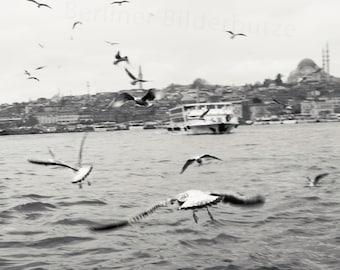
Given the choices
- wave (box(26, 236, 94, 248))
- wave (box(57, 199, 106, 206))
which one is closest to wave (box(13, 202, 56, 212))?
wave (box(57, 199, 106, 206))

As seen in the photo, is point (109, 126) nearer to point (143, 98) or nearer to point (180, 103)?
point (180, 103)

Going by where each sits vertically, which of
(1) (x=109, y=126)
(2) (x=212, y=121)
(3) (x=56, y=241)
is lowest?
(1) (x=109, y=126)

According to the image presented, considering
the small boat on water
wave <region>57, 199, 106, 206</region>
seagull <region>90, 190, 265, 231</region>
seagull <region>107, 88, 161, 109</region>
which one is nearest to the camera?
seagull <region>90, 190, 265, 231</region>

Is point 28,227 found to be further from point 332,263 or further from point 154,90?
point 332,263

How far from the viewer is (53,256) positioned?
6.50m

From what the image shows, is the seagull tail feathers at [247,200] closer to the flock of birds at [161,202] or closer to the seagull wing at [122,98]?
the flock of birds at [161,202]

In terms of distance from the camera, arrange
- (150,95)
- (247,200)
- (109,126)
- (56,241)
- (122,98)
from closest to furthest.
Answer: (247,200) → (56,241) → (122,98) → (150,95) → (109,126)

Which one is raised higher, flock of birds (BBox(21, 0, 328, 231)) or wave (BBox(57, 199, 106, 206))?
flock of birds (BBox(21, 0, 328, 231))

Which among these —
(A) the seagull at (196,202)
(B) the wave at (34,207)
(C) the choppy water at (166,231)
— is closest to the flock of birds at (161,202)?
(A) the seagull at (196,202)

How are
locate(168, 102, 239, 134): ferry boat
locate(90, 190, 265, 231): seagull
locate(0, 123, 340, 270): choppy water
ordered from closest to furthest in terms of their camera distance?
locate(90, 190, 265, 231): seagull, locate(0, 123, 340, 270): choppy water, locate(168, 102, 239, 134): ferry boat

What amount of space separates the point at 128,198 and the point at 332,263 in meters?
5.95

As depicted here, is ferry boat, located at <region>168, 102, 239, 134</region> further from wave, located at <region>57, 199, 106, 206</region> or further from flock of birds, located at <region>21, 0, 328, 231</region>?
flock of birds, located at <region>21, 0, 328, 231</region>

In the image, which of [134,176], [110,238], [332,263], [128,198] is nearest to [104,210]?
[128,198]

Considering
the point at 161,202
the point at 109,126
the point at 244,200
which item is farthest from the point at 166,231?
the point at 109,126
